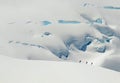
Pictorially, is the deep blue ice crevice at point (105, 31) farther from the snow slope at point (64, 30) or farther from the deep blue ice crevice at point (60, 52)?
the deep blue ice crevice at point (60, 52)

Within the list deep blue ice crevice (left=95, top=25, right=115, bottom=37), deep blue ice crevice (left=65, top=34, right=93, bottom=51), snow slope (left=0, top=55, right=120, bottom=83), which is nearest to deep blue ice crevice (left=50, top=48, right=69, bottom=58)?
deep blue ice crevice (left=65, top=34, right=93, bottom=51)

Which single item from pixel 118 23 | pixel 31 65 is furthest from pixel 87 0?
pixel 31 65

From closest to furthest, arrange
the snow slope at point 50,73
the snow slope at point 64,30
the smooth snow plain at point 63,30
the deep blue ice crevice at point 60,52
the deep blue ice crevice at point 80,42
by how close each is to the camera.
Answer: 1. the snow slope at point 50,73
2. the smooth snow plain at point 63,30
3. the snow slope at point 64,30
4. the deep blue ice crevice at point 60,52
5. the deep blue ice crevice at point 80,42

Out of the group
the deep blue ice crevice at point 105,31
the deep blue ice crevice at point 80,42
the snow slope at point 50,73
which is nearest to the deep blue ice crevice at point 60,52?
the deep blue ice crevice at point 80,42

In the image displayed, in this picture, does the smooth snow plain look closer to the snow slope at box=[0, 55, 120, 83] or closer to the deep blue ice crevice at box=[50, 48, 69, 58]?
the deep blue ice crevice at box=[50, 48, 69, 58]

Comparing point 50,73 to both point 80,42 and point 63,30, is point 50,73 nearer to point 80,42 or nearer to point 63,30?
point 63,30

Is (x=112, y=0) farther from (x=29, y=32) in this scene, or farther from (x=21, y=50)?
(x=21, y=50)

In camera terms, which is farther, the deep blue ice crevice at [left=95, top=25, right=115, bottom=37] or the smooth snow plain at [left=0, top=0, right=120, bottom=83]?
the deep blue ice crevice at [left=95, top=25, right=115, bottom=37]

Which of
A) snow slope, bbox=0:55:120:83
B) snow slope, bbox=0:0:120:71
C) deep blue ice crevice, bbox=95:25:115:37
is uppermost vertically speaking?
snow slope, bbox=0:55:120:83

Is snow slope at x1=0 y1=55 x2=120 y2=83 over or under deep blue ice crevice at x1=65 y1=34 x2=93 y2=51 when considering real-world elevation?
over
